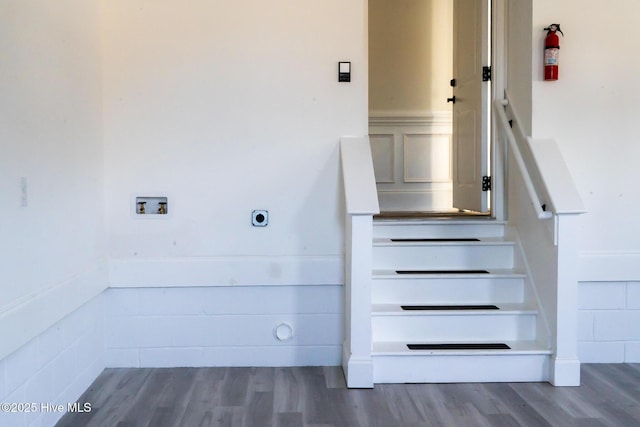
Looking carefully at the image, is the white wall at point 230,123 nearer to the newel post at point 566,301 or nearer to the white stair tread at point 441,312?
the white stair tread at point 441,312

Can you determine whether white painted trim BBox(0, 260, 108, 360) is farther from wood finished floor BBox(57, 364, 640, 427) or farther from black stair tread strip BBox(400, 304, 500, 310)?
black stair tread strip BBox(400, 304, 500, 310)

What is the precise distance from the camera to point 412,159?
5.55m

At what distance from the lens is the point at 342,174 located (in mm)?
3156

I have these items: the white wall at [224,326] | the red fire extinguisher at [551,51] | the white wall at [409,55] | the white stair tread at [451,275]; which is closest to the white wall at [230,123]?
the white wall at [224,326]

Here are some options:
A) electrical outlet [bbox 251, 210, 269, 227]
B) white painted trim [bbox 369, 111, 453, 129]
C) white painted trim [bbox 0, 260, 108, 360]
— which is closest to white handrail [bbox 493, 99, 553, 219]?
electrical outlet [bbox 251, 210, 269, 227]

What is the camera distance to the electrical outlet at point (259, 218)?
3.17 m

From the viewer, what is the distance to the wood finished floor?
7.85 ft

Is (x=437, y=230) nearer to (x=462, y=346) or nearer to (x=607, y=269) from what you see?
(x=462, y=346)

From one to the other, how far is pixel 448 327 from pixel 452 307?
0.14 m

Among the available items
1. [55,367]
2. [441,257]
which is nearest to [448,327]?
[441,257]

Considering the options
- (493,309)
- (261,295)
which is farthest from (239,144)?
(493,309)

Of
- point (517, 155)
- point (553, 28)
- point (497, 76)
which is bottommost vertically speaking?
point (517, 155)

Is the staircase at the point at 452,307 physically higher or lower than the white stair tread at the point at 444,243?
lower

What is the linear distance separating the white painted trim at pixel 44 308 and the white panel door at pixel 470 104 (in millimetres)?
2557
